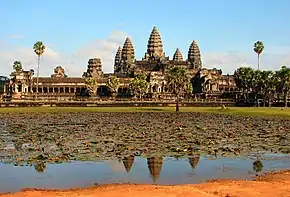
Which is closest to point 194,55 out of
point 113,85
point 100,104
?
point 113,85

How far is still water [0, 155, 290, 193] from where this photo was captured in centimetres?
1555

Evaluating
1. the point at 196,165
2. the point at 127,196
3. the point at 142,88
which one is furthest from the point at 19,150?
the point at 142,88

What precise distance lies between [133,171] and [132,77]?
119 metres

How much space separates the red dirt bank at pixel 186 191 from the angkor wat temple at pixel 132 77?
9341 cm

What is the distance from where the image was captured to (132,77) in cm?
13588

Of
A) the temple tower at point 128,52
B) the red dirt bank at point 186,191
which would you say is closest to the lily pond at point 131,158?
the red dirt bank at point 186,191

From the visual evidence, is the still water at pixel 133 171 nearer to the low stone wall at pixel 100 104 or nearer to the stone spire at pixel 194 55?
the low stone wall at pixel 100 104

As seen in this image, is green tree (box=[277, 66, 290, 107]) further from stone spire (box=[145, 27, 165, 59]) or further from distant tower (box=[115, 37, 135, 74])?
distant tower (box=[115, 37, 135, 74])

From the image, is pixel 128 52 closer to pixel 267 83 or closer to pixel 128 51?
pixel 128 51

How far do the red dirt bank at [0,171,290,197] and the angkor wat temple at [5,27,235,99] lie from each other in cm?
9341

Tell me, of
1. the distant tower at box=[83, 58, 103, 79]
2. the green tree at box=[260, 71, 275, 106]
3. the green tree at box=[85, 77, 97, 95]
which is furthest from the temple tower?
the green tree at box=[260, 71, 275, 106]

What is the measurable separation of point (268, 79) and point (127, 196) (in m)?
80.5

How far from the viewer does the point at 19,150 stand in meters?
22.3

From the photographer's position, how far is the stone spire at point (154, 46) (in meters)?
155
